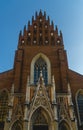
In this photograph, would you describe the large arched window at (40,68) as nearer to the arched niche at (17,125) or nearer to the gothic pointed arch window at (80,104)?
the gothic pointed arch window at (80,104)

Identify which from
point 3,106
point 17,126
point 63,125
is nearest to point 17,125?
point 17,126

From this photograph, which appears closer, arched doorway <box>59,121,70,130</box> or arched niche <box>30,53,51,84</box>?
arched doorway <box>59,121,70,130</box>

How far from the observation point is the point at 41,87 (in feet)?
73.7

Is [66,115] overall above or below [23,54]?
below

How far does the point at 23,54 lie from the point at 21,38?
356cm

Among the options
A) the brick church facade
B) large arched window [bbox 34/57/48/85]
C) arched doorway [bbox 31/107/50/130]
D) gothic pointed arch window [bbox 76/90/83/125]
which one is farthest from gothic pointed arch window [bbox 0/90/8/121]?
gothic pointed arch window [bbox 76/90/83/125]

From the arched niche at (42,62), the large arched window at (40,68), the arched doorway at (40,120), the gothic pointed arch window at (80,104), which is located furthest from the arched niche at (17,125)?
the gothic pointed arch window at (80,104)

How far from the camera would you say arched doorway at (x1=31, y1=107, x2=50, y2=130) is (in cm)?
2031

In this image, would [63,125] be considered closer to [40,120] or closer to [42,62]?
[40,120]

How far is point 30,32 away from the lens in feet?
102

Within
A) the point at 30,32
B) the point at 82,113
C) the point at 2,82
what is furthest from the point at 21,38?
the point at 82,113

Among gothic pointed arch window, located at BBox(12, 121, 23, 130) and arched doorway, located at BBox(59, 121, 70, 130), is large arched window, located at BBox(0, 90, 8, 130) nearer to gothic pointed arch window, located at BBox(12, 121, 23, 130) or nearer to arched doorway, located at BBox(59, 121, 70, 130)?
gothic pointed arch window, located at BBox(12, 121, 23, 130)

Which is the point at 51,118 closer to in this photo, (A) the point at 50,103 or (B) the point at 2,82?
(A) the point at 50,103

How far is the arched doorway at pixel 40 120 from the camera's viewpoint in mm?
20312
